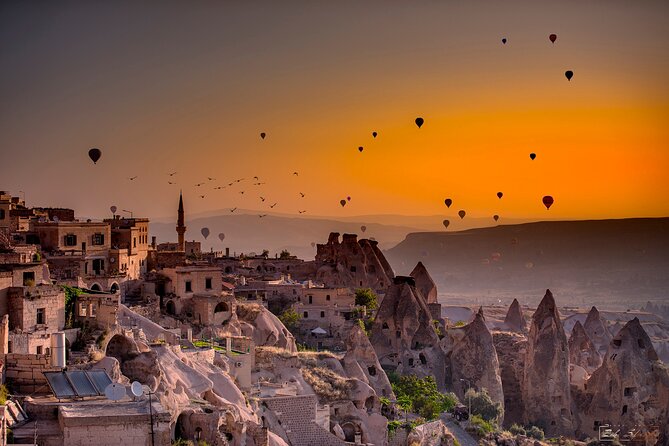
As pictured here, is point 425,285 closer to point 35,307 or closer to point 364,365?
point 364,365

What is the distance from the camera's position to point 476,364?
174ft

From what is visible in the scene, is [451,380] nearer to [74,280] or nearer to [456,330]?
[456,330]

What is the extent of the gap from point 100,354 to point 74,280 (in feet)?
33.9

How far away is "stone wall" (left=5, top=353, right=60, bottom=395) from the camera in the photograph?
2620cm

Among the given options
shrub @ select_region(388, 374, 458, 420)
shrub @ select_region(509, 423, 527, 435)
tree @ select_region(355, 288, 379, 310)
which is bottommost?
shrub @ select_region(509, 423, 527, 435)

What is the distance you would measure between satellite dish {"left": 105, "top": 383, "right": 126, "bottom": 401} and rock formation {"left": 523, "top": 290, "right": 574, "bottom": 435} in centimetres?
3159

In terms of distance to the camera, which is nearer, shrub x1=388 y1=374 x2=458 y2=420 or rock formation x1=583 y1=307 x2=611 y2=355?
shrub x1=388 y1=374 x2=458 y2=420

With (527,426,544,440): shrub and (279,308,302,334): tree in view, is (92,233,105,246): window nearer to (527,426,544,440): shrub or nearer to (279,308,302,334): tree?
(279,308,302,334): tree

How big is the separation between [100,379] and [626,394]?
110 feet

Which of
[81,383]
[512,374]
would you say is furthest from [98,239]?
[81,383]

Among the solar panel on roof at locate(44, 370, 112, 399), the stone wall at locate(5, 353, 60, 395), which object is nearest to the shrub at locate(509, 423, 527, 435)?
the solar panel on roof at locate(44, 370, 112, 399)

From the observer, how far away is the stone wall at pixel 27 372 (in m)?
26.2

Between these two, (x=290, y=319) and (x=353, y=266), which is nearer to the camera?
(x=290, y=319)

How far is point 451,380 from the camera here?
173ft
